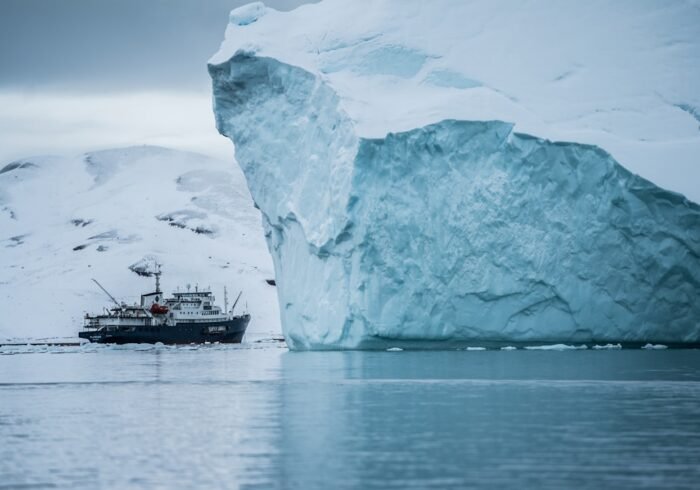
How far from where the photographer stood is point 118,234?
93562 millimetres

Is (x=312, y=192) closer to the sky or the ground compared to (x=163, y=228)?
closer to the ground

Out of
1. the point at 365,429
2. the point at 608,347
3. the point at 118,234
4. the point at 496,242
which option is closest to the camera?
the point at 365,429

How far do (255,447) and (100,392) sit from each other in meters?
8.30

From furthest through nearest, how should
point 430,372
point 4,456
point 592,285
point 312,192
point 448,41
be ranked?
1. point 448,41
2. point 312,192
3. point 592,285
4. point 430,372
5. point 4,456

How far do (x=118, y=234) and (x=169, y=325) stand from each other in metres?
39.1

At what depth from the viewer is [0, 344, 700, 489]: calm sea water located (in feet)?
32.7

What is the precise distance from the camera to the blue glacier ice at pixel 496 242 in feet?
90.1

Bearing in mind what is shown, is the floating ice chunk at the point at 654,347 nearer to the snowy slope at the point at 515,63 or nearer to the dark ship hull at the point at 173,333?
the snowy slope at the point at 515,63

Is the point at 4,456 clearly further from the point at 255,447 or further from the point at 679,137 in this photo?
the point at 679,137

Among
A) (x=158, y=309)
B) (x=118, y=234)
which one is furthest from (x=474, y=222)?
(x=118, y=234)

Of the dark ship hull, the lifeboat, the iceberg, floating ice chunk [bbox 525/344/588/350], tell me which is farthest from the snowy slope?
the dark ship hull

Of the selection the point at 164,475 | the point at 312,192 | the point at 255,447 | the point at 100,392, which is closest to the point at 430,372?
the point at 100,392

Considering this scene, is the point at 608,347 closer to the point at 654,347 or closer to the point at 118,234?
the point at 654,347

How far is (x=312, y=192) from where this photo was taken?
1185 inches
